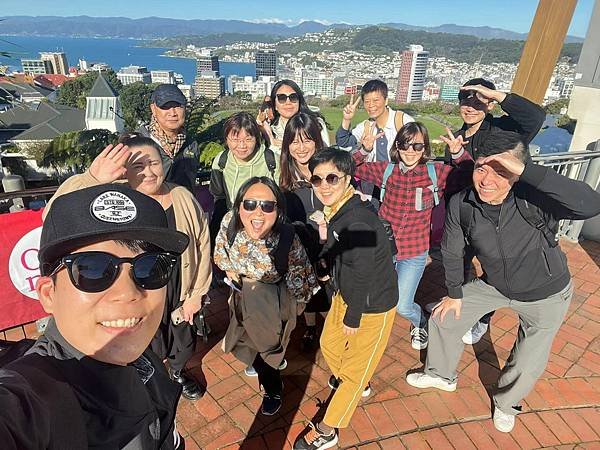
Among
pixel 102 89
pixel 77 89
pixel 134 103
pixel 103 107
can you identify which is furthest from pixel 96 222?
pixel 77 89

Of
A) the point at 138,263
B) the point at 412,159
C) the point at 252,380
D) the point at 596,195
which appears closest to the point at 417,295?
the point at 412,159

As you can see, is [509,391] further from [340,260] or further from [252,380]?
[252,380]

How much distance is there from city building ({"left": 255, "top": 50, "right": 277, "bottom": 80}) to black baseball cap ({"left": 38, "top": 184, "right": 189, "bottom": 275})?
147681 mm

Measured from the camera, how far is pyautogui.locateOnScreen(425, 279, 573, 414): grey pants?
2518mm

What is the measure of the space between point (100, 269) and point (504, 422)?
2912 millimetres

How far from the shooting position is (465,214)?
2.52m

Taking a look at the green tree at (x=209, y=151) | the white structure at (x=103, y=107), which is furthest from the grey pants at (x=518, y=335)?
the white structure at (x=103, y=107)

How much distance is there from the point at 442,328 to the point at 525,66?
9.56 feet

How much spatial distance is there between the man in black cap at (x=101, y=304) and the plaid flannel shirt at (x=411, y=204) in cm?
241

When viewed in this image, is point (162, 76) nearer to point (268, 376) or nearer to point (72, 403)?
point (268, 376)

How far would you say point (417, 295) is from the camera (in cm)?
428

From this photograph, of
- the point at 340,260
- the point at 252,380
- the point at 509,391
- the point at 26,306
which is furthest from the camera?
the point at 26,306

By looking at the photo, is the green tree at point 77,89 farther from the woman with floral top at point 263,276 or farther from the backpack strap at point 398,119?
the woman with floral top at point 263,276

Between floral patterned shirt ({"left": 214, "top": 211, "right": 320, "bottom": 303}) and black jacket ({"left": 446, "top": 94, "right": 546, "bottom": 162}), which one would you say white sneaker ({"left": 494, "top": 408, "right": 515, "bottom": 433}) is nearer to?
floral patterned shirt ({"left": 214, "top": 211, "right": 320, "bottom": 303})
